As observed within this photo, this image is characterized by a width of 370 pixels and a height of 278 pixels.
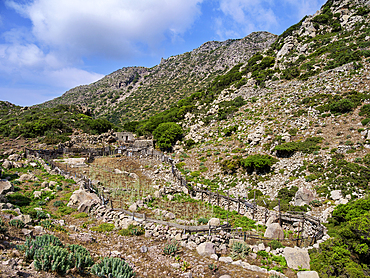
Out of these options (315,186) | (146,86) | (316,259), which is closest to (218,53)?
(146,86)

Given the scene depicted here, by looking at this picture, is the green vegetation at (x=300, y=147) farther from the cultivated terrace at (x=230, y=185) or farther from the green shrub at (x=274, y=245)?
the green shrub at (x=274, y=245)

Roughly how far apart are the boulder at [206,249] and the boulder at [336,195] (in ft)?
32.1

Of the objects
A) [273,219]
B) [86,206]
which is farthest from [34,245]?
[273,219]

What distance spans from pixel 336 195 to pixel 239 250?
8855mm

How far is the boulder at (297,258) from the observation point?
785 cm

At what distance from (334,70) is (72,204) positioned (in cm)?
3818

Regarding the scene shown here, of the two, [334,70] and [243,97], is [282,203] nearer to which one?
[334,70]

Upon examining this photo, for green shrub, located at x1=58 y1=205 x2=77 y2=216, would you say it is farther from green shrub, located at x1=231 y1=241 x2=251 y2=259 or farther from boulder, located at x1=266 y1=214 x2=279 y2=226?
boulder, located at x1=266 y1=214 x2=279 y2=226

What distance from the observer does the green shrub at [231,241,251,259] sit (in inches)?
335

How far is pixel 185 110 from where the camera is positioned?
53.6 m

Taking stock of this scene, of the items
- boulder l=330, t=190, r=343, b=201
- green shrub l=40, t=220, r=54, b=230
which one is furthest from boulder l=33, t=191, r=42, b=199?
boulder l=330, t=190, r=343, b=201

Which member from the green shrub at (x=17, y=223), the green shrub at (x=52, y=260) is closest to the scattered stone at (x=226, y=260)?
the green shrub at (x=52, y=260)

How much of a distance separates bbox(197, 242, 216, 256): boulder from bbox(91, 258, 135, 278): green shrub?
11.9 feet

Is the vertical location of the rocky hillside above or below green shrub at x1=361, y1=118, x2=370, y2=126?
above
